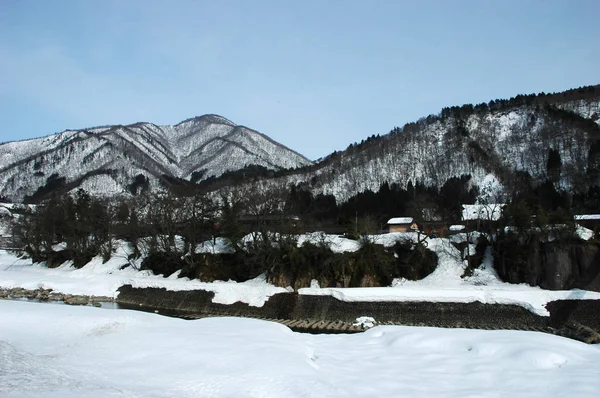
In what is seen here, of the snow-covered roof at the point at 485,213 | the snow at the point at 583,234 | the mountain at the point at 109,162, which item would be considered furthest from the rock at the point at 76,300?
the mountain at the point at 109,162

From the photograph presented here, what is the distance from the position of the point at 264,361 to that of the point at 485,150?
316 ft

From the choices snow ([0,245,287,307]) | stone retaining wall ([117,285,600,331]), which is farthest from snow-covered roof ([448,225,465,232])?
snow ([0,245,287,307])

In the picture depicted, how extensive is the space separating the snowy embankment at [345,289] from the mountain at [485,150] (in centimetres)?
4038

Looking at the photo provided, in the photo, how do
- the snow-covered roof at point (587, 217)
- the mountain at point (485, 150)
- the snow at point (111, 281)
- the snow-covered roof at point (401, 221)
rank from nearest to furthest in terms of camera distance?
the snow at point (111, 281) < the snow-covered roof at point (587, 217) < the snow-covered roof at point (401, 221) < the mountain at point (485, 150)

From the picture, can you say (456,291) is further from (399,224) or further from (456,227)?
(399,224)

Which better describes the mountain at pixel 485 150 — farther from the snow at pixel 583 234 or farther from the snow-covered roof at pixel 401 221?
the snow at pixel 583 234

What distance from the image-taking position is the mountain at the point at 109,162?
143 metres

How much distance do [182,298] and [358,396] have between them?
25.2m

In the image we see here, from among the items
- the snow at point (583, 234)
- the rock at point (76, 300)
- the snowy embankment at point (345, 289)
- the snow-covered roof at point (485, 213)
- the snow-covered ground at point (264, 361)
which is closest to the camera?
the snow-covered ground at point (264, 361)

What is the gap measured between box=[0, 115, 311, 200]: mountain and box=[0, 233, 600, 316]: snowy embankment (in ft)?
303

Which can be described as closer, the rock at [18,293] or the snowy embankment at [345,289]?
the snowy embankment at [345,289]

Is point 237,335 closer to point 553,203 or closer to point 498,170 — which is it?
point 553,203

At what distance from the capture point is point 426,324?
2391cm

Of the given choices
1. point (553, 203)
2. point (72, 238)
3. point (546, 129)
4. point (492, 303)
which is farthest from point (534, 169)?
point (72, 238)
